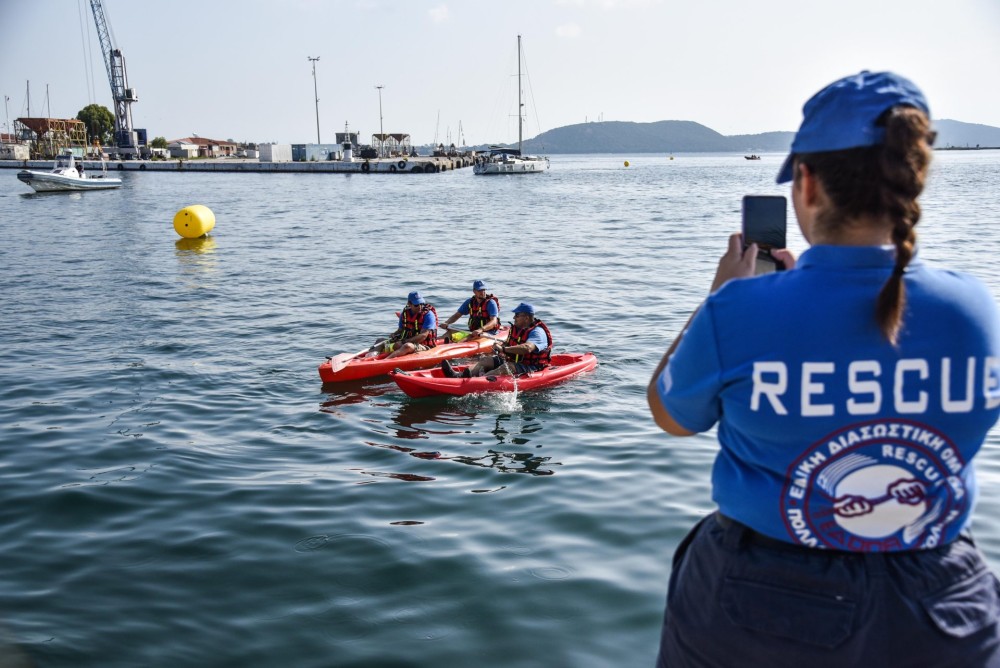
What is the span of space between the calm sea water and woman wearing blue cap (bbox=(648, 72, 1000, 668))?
3.45 m

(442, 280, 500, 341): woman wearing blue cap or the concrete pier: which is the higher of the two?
the concrete pier

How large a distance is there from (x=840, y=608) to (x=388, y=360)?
37.3 feet

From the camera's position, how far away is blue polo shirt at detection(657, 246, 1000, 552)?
1.76m

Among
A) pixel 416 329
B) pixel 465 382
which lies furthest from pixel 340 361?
pixel 465 382

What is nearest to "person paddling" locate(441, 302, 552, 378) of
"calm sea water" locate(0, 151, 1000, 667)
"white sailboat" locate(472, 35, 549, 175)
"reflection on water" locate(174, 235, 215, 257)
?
"calm sea water" locate(0, 151, 1000, 667)

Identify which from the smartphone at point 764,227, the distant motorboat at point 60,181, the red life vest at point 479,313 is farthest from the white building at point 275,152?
the smartphone at point 764,227

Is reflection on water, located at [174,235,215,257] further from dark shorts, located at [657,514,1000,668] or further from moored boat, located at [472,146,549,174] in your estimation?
moored boat, located at [472,146,549,174]

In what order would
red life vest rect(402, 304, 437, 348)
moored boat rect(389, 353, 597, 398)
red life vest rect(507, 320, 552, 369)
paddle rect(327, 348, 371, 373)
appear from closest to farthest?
1. moored boat rect(389, 353, 597, 398)
2. paddle rect(327, 348, 371, 373)
3. red life vest rect(507, 320, 552, 369)
4. red life vest rect(402, 304, 437, 348)

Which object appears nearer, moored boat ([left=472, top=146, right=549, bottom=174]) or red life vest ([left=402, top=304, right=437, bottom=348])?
red life vest ([left=402, top=304, right=437, bottom=348])

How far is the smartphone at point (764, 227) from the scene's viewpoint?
2193mm

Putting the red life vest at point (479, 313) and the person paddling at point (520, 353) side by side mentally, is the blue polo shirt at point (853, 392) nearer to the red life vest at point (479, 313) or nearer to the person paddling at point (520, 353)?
the person paddling at point (520, 353)

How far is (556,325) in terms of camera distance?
16.8 m

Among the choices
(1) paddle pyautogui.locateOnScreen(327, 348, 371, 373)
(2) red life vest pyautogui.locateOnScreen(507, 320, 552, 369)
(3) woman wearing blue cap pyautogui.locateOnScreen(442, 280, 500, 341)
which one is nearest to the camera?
(1) paddle pyautogui.locateOnScreen(327, 348, 371, 373)

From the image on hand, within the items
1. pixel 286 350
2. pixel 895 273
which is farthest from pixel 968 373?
pixel 286 350
